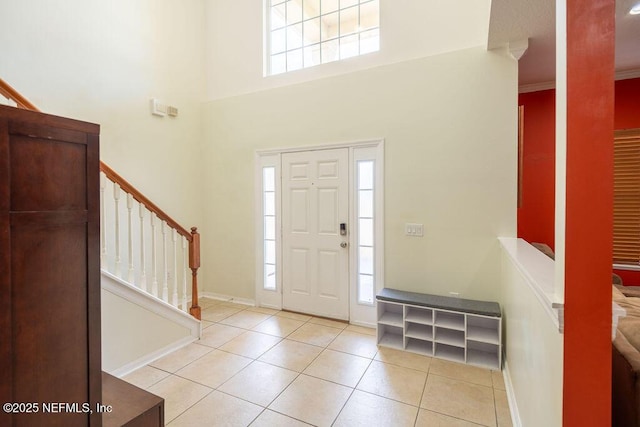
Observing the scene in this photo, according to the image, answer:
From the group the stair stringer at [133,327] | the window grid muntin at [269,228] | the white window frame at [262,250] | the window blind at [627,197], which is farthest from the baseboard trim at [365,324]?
the window blind at [627,197]

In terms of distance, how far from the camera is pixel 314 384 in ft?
8.10

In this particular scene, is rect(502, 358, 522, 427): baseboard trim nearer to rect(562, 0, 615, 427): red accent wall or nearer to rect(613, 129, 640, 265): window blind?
rect(562, 0, 615, 427): red accent wall

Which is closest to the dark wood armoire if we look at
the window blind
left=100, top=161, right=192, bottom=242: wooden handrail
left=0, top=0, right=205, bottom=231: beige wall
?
left=100, top=161, right=192, bottom=242: wooden handrail

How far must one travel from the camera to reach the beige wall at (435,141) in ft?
9.81

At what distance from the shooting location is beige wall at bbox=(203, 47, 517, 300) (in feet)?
9.81

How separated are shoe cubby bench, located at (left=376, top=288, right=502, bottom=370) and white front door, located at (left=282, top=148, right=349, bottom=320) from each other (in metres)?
0.71

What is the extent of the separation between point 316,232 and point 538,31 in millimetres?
2965

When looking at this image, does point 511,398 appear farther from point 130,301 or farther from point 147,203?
point 147,203

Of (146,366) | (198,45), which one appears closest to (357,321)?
(146,366)

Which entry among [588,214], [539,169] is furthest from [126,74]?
[539,169]

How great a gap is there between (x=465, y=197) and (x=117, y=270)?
11.2ft

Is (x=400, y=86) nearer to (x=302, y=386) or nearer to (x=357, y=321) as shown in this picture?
(x=357, y=321)

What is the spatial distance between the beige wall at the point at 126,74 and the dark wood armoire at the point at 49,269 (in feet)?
9.31

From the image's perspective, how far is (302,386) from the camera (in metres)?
2.44
